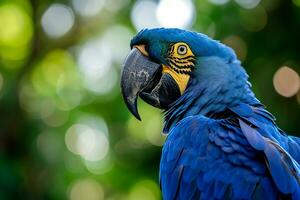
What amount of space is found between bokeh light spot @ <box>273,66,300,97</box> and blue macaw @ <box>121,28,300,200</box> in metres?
1.81

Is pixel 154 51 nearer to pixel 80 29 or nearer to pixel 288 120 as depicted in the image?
pixel 288 120

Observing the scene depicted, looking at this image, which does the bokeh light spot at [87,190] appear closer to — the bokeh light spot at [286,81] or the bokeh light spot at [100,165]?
the bokeh light spot at [100,165]

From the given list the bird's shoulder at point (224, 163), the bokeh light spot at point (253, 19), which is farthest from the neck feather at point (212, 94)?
the bokeh light spot at point (253, 19)

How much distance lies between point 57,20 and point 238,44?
234 centimetres

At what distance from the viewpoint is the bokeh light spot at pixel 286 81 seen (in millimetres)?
4840

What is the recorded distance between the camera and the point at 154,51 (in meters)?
3.16

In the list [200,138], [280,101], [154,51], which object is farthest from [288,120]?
[200,138]

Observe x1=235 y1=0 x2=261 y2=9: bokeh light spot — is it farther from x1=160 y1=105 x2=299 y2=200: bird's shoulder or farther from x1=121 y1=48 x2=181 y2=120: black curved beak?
x1=160 y1=105 x2=299 y2=200: bird's shoulder

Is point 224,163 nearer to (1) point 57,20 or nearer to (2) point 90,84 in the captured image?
(1) point 57,20

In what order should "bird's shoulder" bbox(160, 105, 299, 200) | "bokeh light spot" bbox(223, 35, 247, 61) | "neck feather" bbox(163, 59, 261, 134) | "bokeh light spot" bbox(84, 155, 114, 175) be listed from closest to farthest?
1. "bird's shoulder" bbox(160, 105, 299, 200)
2. "neck feather" bbox(163, 59, 261, 134)
3. "bokeh light spot" bbox(223, 35, 247, 61)
4. "bokeh light spot" bbox(84, 155, 114, 175)

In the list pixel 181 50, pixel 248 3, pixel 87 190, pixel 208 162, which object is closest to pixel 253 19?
pixel 248 3

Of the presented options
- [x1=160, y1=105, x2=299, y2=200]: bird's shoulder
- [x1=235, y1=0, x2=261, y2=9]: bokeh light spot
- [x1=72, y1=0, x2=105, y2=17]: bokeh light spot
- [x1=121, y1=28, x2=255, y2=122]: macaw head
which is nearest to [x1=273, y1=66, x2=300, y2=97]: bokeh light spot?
[x1=235, y1=0, x2=261, y2=9]: bokeh light spot

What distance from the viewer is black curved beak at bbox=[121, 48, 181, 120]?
311 cm

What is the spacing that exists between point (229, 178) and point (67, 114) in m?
4.49
